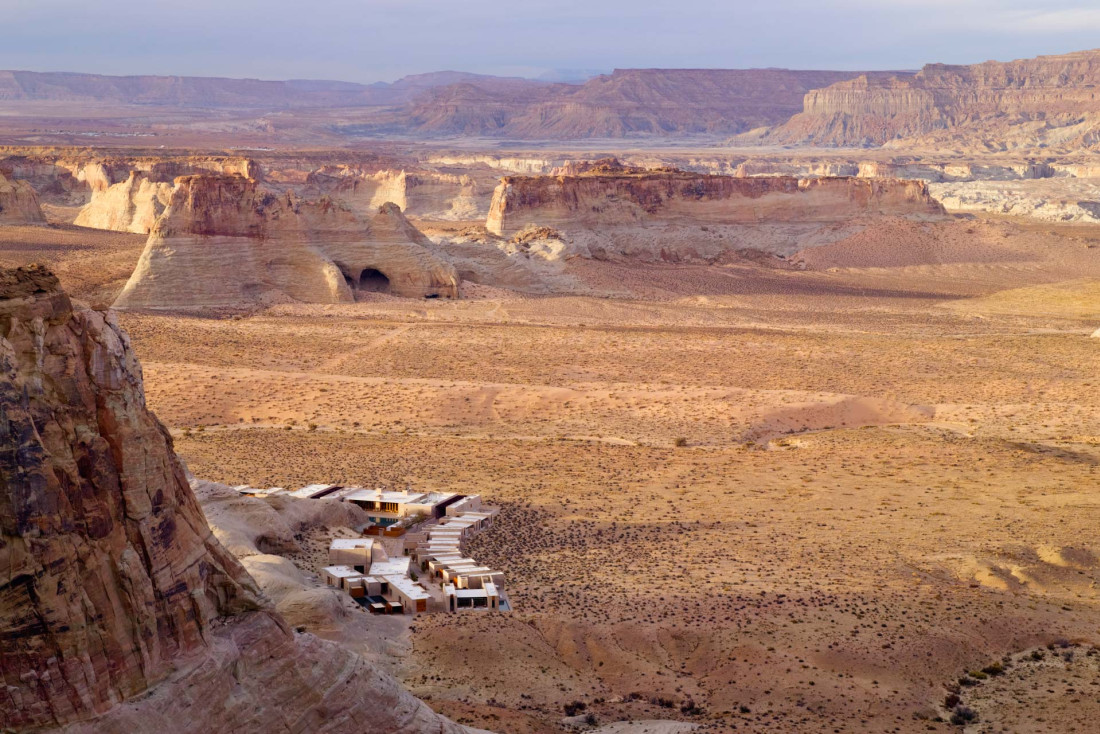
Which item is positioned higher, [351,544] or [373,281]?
[351,544]

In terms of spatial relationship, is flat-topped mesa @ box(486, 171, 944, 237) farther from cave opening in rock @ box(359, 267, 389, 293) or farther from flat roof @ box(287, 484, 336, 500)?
flat roof @ box(287, 484, 336, 500)

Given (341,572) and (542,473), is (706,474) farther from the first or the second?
(341,572)

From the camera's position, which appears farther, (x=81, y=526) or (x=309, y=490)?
(x=309, y=490)

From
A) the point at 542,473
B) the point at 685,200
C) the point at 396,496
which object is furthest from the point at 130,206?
the point at 396,496

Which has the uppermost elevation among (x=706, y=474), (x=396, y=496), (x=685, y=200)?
(x=685, y=200)

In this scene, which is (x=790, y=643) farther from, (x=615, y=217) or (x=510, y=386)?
(x=615, y=217)

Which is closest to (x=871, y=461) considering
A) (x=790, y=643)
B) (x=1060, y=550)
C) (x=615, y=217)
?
(x=1060, y=550)
